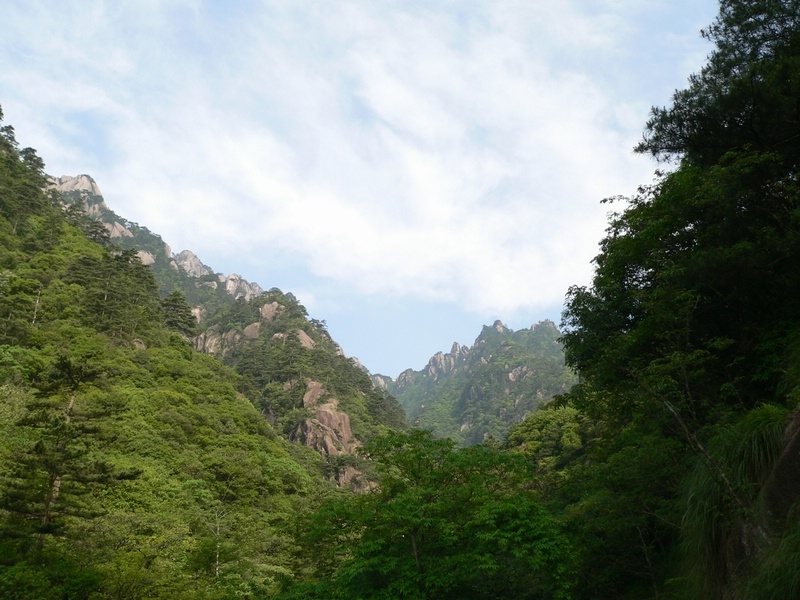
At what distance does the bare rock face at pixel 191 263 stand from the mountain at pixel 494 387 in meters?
76.4

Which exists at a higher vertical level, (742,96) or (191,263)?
(191,263)

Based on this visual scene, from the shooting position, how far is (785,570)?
4.27 meters

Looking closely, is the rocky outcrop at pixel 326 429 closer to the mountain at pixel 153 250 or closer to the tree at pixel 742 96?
the tree at pixel 742 96

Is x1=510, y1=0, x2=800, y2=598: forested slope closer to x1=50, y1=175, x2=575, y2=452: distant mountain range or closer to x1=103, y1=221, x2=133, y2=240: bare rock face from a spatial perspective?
x1=50, y1=175, x2=575, y2=452: distant mountain range

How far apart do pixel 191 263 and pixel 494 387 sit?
355 ft

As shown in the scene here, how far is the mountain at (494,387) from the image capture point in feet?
404

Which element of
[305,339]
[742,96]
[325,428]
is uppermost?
[305,339]

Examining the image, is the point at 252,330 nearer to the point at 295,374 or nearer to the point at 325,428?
the point at 295,374

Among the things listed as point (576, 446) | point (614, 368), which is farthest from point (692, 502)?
point (576, 446)

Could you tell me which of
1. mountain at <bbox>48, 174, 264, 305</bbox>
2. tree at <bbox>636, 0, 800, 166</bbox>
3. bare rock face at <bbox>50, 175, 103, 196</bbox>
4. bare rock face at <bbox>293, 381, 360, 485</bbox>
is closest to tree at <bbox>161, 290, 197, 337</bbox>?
bare rock face at <bbox>293, 381, 360, 485</bbox>

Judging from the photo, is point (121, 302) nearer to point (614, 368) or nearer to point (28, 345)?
point (28, 345)

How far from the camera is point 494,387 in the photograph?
142m

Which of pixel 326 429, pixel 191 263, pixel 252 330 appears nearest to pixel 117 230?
pixel 191 263

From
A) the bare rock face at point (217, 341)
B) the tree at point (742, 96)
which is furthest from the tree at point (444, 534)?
the bare rock face at point (217, 341)
